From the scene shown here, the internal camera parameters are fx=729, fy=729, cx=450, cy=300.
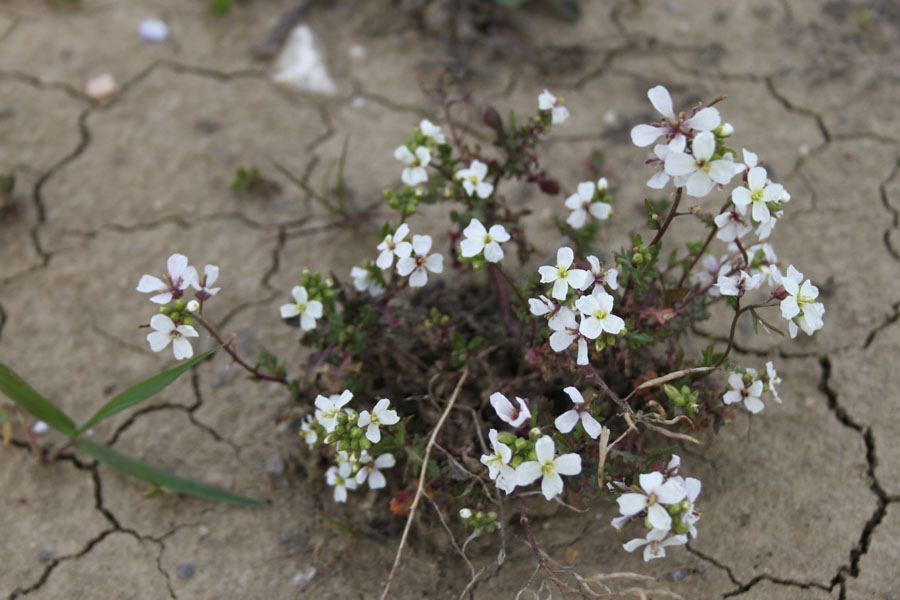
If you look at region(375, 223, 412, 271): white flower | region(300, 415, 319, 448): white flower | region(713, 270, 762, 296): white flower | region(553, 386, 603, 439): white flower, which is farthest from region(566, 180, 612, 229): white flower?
region(300, 415, 319, 448): white flower

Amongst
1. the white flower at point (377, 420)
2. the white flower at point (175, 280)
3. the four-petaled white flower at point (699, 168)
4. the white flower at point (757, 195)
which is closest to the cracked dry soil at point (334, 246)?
the white flower at point (377, 420)

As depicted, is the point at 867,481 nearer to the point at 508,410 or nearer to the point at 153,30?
the point at 508,410

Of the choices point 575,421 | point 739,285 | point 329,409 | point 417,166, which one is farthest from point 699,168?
point 329,409

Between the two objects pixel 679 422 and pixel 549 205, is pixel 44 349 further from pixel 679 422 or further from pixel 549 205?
pixel 679 422

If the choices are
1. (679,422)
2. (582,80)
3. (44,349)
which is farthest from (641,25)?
(44,349)

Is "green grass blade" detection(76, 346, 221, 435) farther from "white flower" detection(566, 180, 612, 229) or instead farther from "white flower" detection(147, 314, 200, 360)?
"white flower" detection(566, 180, 612, 229)

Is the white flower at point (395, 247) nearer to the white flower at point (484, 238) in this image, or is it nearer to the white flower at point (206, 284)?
the white flower at point (484, 238)
